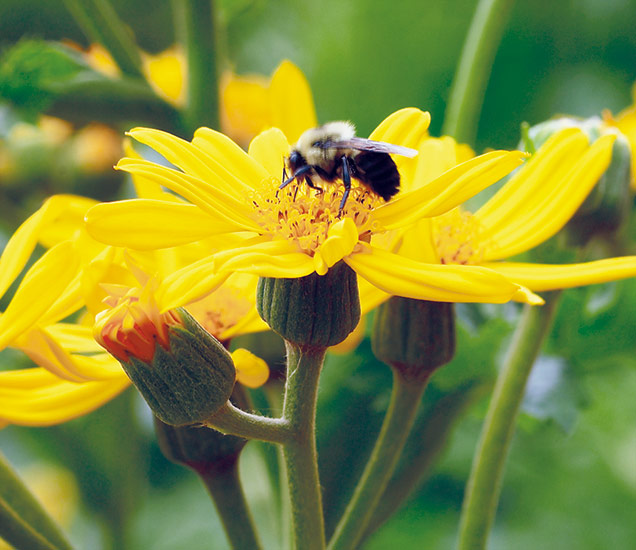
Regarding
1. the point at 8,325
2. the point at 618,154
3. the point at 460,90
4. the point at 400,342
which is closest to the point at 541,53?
the point at 460,90

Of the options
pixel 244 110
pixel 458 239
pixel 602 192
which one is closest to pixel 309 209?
pixel 458 239

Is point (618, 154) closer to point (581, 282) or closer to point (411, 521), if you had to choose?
point (581, 282)

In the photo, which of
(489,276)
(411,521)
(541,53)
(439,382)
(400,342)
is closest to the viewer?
(489,276)

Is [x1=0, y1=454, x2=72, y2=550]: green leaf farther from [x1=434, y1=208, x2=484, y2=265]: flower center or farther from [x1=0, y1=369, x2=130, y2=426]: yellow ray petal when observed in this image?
[x1=434, y1=208, x2=484, y2=265]: flower center

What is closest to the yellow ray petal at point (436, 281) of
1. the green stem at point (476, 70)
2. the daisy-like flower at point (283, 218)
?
the daisy-like flower at point (283, 218)

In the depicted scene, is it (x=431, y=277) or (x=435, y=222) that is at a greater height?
(x=435, y=222)

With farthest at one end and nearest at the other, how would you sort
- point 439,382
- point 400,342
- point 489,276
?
point 439,382 → point 400,342 → point 489,276
